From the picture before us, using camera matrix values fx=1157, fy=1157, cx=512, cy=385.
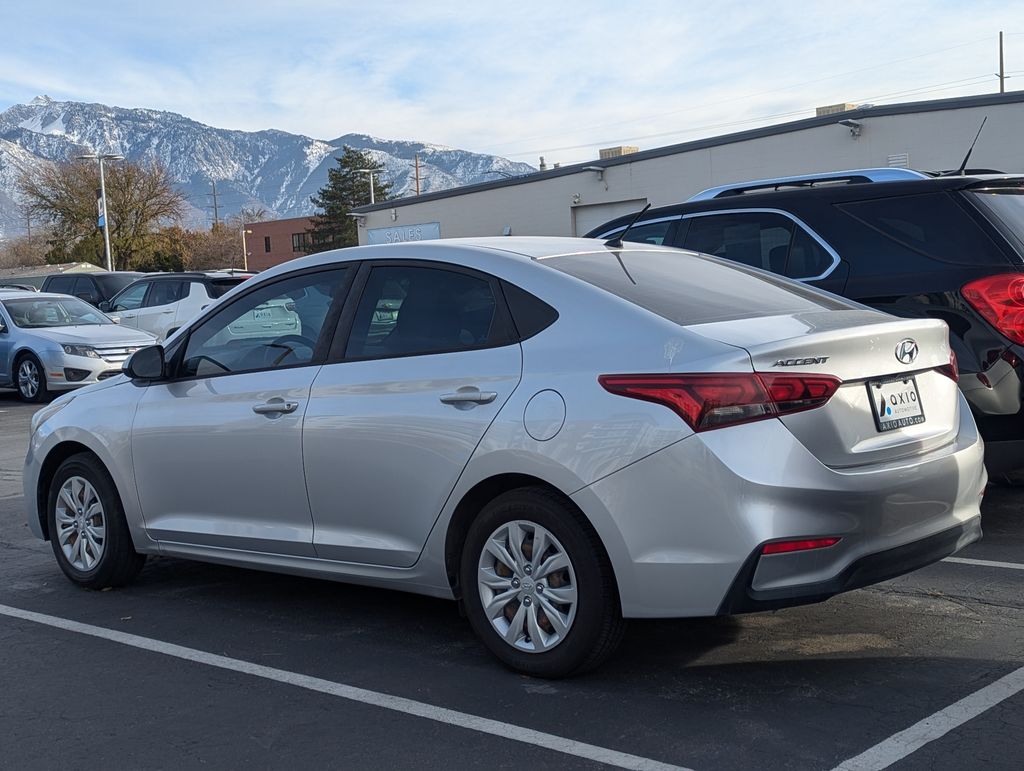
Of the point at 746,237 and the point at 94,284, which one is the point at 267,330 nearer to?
the point at 746,237

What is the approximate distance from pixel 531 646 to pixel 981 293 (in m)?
3.24

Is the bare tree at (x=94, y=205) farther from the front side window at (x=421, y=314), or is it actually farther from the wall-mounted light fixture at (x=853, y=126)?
the front side window at (x=421, y=314)

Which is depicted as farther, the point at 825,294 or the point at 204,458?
the point at 204,458

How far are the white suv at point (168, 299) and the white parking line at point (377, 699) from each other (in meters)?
13.7

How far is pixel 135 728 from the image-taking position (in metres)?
4.02

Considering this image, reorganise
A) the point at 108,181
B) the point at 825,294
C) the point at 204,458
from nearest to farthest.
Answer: the point at 825,294, the point at 204,458, the point at 108,181

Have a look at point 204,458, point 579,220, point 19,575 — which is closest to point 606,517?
point 204,458

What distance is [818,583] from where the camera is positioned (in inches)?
150

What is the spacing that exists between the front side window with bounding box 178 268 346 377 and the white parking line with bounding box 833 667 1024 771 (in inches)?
110

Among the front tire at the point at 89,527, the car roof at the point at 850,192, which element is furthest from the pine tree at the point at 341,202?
the front tire at the point at 89,527

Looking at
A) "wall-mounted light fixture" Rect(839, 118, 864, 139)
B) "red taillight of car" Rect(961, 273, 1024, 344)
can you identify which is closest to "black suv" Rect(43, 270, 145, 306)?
"wall-mounted light fixture" Rect(839, 118, 864, 139)

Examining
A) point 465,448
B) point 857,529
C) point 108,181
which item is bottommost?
point 857,529

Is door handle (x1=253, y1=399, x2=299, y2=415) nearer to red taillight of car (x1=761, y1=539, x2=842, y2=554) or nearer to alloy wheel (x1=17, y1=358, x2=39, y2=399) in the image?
A: red taillight of car (x1=761, y1=539, x2=842, y2=554)

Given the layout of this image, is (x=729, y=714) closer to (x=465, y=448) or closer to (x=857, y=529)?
(x=857, y=529)
